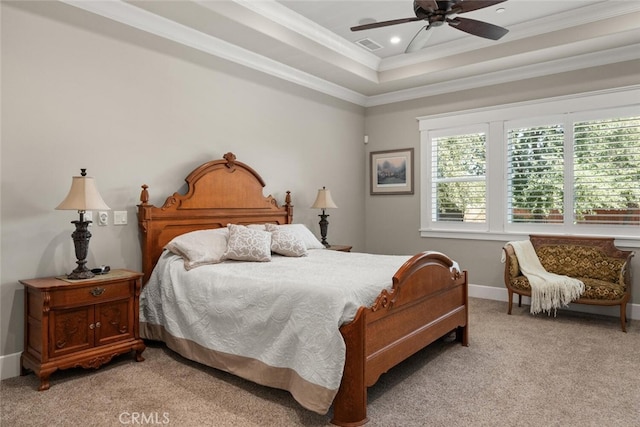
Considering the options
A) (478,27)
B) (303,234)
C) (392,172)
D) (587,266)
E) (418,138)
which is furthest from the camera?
(392,172)

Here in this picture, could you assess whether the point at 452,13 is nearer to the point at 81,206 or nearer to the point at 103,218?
the point at 81,206

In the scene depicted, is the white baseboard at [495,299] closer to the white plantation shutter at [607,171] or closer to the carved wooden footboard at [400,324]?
the white plantation shutter at [607,171]

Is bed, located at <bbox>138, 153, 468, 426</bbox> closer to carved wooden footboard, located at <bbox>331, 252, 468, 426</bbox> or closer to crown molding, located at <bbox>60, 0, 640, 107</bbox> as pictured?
carved wooden footboard, located at <bbox>331, 252, 468, 426</bbox>

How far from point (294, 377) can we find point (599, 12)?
4380 mm

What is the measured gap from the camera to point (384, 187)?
20.5 ft

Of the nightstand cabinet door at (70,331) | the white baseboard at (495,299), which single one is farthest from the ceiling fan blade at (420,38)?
the nightstand cabinet door at (70,331)

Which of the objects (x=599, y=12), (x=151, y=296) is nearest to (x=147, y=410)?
Result: (x=151, y=296)

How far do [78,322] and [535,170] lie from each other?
4.89 meters

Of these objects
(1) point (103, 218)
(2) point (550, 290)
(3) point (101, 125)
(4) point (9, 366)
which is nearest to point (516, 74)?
(2) point (550, 290)

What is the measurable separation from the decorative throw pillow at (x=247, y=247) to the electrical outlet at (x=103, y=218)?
100 cm

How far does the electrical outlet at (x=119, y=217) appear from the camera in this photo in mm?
3471

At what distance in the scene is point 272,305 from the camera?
8.39 ft

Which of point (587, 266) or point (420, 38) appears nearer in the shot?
point (420, 38)

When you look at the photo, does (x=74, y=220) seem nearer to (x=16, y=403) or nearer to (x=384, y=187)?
(x=16, y=403)
